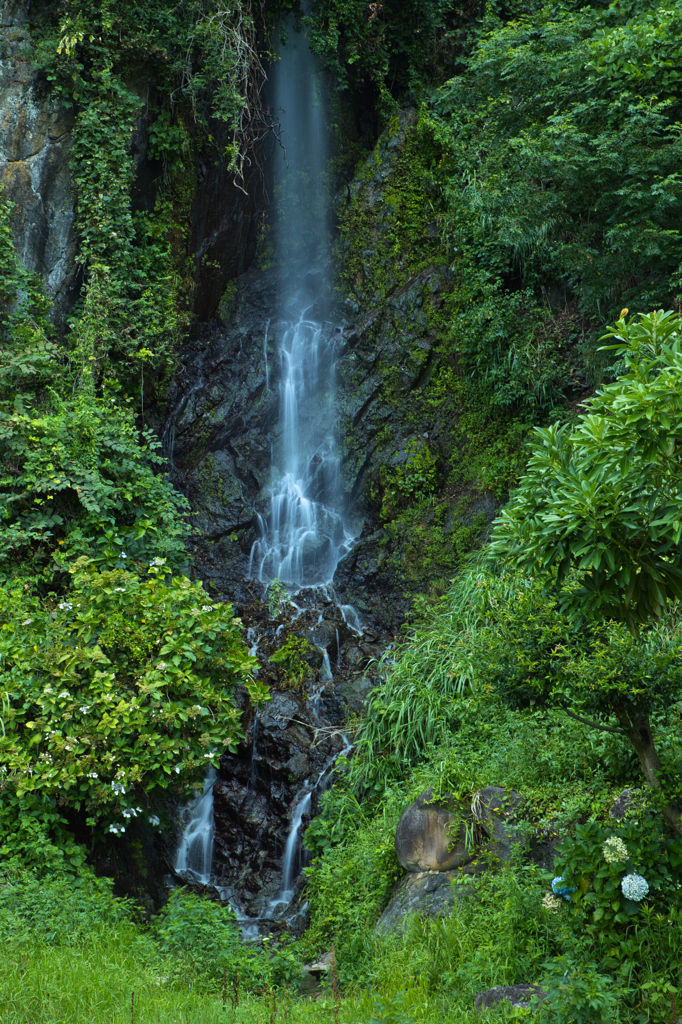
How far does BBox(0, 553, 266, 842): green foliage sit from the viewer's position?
548cm

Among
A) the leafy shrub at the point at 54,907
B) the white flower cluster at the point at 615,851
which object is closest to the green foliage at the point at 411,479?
the leafy shrub at the point at 54,907

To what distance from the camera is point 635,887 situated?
3.84 m

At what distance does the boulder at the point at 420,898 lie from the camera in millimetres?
5129

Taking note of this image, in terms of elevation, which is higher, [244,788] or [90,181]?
[90,181]

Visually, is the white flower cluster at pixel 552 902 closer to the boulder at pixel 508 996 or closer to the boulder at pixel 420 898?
the boulder at pixel 508 996

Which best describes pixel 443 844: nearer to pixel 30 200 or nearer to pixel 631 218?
pixel 631 218

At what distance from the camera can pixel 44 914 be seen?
184 inches

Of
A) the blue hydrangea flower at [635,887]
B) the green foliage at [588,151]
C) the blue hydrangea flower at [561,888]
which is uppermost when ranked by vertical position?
the green foliage at [588,151]

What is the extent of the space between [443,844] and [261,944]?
1828 millimetres

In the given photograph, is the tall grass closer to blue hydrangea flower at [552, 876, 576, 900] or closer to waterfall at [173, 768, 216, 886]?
waterfall at [173, 768, 216, 886]

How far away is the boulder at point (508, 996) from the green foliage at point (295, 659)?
14.5 feet

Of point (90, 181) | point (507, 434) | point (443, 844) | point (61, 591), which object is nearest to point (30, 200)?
point (90, 181)

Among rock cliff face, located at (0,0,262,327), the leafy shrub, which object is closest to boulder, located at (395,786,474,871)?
the leafy shrub

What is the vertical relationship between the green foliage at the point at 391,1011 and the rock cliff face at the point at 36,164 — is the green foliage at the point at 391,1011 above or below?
below
